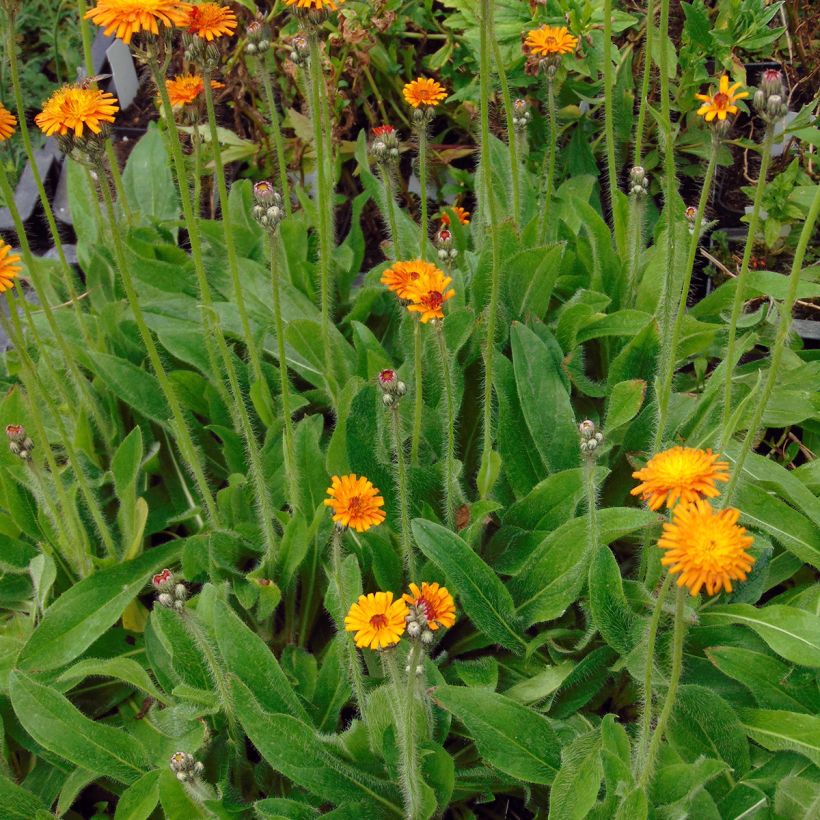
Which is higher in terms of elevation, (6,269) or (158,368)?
(6,269)

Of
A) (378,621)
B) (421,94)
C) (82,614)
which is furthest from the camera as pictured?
(421,94)

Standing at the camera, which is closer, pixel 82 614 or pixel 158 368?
pixel 158 368

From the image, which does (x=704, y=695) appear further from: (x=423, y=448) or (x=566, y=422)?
(x=423, y=448)

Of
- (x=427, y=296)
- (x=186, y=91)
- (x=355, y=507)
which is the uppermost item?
(x=186, y=91)

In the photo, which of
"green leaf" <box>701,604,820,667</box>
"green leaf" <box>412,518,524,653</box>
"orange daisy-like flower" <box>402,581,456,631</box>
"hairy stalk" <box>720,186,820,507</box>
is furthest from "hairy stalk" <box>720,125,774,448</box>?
"orange daisy-like flower" <box>402,581,456,631</box>

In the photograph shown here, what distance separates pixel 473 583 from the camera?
1977 millimetres

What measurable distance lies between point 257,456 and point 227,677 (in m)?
0.49

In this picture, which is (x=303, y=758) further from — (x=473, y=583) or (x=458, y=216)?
(x=458, y=216)

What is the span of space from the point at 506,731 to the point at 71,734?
856mm

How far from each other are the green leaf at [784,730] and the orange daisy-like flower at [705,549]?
672mm

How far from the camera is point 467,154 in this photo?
11.4 feet

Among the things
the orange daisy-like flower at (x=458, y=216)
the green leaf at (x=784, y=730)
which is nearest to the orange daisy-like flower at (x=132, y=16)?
the orange daisy-like flower at (x=458, y=216)

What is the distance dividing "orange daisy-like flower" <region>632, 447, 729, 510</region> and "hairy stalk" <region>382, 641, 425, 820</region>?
0.45 meters

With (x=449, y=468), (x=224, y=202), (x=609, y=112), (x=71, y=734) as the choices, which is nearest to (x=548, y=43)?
(x=609, y=112)
